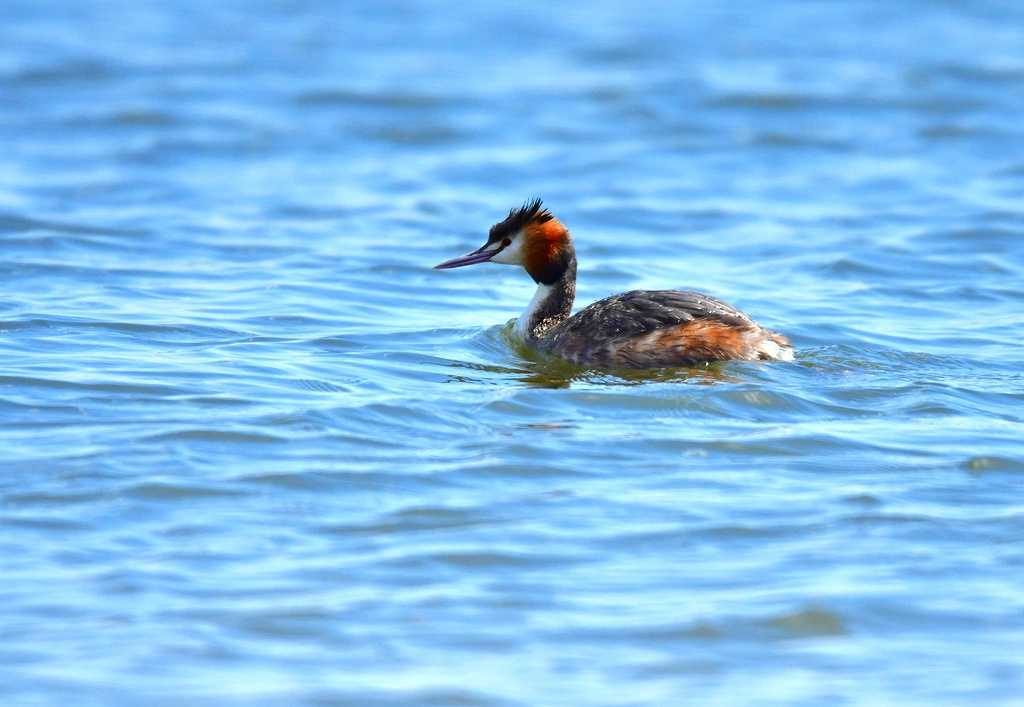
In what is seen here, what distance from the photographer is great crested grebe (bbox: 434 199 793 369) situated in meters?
8.21

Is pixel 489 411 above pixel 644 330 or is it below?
below

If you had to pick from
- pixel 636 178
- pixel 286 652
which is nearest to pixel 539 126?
pixel 636 178

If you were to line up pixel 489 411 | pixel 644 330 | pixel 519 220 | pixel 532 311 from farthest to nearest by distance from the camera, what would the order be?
pixel 532 311 < pixel 519 220 < pixel 644 330 < pixel 489 411

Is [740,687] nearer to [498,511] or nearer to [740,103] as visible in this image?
[498,511]

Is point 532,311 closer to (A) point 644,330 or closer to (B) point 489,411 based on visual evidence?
(A) point 644,330

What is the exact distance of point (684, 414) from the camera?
7.38 m

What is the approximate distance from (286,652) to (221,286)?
20.8 feet

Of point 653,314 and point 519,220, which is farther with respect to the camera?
point 519,220

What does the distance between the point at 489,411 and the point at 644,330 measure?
1325mm

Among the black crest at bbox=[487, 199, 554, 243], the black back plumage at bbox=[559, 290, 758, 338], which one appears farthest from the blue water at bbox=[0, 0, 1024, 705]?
the black crest at bbox=[487, 199, 554, 243]

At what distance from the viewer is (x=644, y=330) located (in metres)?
8.33

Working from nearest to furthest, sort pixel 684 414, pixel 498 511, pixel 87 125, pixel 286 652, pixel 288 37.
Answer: pixel 286 652
pixel 498 511
pixel 684 414
pixel 87 125
pixel 288 37

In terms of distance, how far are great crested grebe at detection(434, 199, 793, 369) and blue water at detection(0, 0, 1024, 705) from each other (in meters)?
0.17

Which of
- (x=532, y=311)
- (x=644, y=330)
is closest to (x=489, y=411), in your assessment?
(x=644, y=330)
